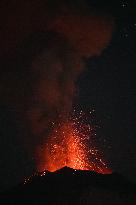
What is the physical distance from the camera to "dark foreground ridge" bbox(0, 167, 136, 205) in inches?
400

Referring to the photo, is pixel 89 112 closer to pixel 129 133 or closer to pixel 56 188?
pixel 129 133

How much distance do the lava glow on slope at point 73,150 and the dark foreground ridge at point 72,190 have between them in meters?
4.22

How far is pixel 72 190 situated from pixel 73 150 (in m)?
6.50

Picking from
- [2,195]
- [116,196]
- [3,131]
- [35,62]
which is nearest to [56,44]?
[35,62]

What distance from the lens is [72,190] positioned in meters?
10.9

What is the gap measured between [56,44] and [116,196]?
31.1ft

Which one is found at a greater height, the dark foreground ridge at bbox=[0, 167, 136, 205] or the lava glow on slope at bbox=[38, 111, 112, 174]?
the dark foreground ridge at bbox=[0, 167, 136, 205]

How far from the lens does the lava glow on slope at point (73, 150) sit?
17172 mm

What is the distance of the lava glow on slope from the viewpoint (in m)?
17.2

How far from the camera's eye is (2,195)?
12.7m

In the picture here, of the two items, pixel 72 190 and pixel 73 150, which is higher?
pixel 72 190

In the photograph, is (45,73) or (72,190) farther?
(45,73)

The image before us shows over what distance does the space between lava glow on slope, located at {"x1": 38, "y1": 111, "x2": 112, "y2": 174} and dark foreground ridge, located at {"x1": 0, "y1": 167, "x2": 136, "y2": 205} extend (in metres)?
4.22

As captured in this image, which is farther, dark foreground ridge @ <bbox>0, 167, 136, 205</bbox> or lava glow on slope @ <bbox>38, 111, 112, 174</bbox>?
lava glow on slope @ <bbox>38, 111, 112, 174</bbox>
